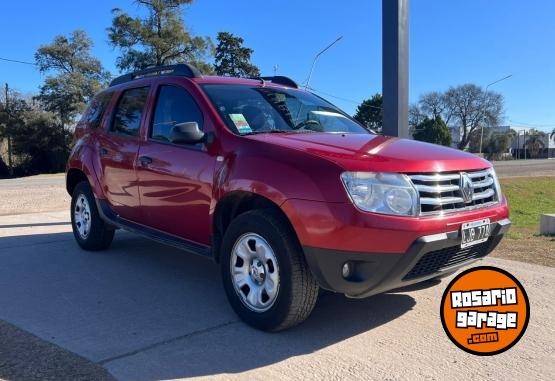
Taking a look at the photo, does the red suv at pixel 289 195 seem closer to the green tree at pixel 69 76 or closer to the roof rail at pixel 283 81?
the roof rail at pixel 283 81

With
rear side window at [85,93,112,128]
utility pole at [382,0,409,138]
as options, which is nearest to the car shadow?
rear side window at [85,93,112,128]

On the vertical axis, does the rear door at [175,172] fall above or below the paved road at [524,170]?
above

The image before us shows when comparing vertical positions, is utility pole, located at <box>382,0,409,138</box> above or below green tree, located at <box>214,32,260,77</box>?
below

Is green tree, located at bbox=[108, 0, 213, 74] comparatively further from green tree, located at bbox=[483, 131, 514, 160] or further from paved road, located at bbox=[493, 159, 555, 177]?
green tree, located at bbox=[483, 131, 514, 160]

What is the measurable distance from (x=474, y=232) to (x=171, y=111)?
115 inches

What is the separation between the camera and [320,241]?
331 cm

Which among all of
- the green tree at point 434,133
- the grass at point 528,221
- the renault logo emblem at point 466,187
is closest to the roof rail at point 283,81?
the renault logo emblem at point 466,187

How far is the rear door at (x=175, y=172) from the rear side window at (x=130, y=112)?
0.28 m

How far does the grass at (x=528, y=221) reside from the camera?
6262 millimetres

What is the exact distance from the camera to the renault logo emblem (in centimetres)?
356

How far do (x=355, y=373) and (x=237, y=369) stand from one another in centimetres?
73

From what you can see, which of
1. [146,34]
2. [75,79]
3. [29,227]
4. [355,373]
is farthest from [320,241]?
[75,79]

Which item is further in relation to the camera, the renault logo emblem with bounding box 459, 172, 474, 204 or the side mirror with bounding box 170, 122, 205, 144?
the side mirror with bounding box 170, 122, 205, 144

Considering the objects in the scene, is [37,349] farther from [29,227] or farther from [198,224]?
[29,227]
